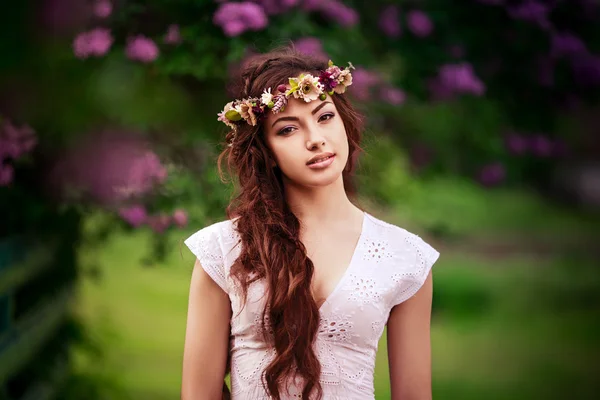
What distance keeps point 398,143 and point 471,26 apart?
2.40ft

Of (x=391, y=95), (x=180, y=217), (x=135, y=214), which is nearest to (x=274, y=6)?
(x=391, y=95)

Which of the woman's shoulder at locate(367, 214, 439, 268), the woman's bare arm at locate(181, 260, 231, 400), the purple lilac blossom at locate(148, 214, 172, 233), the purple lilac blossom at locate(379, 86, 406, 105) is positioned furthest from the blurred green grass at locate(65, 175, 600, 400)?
the woman's bare arm at locate(181, 260, 231, 400)

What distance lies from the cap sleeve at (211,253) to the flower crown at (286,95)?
30 cm

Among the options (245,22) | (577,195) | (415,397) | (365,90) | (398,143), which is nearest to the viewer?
(415,397)

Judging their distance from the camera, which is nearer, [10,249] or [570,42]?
[10,249]

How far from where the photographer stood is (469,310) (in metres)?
9.55

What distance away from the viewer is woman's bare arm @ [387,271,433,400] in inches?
88.6

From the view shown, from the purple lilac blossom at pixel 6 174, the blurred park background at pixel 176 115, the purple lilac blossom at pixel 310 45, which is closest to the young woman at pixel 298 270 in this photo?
the blurred park background at pixel 176 115

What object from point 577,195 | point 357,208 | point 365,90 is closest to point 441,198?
point 577,195

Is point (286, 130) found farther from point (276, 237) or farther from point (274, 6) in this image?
point (274, 6)

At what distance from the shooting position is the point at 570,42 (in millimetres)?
4426

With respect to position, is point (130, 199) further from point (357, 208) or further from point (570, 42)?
point (570, 42)

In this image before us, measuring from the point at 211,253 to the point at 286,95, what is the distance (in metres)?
0.44

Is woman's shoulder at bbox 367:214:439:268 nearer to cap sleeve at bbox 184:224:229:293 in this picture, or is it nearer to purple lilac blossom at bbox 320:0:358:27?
cap sleeve at bbox 184:224:229:293
